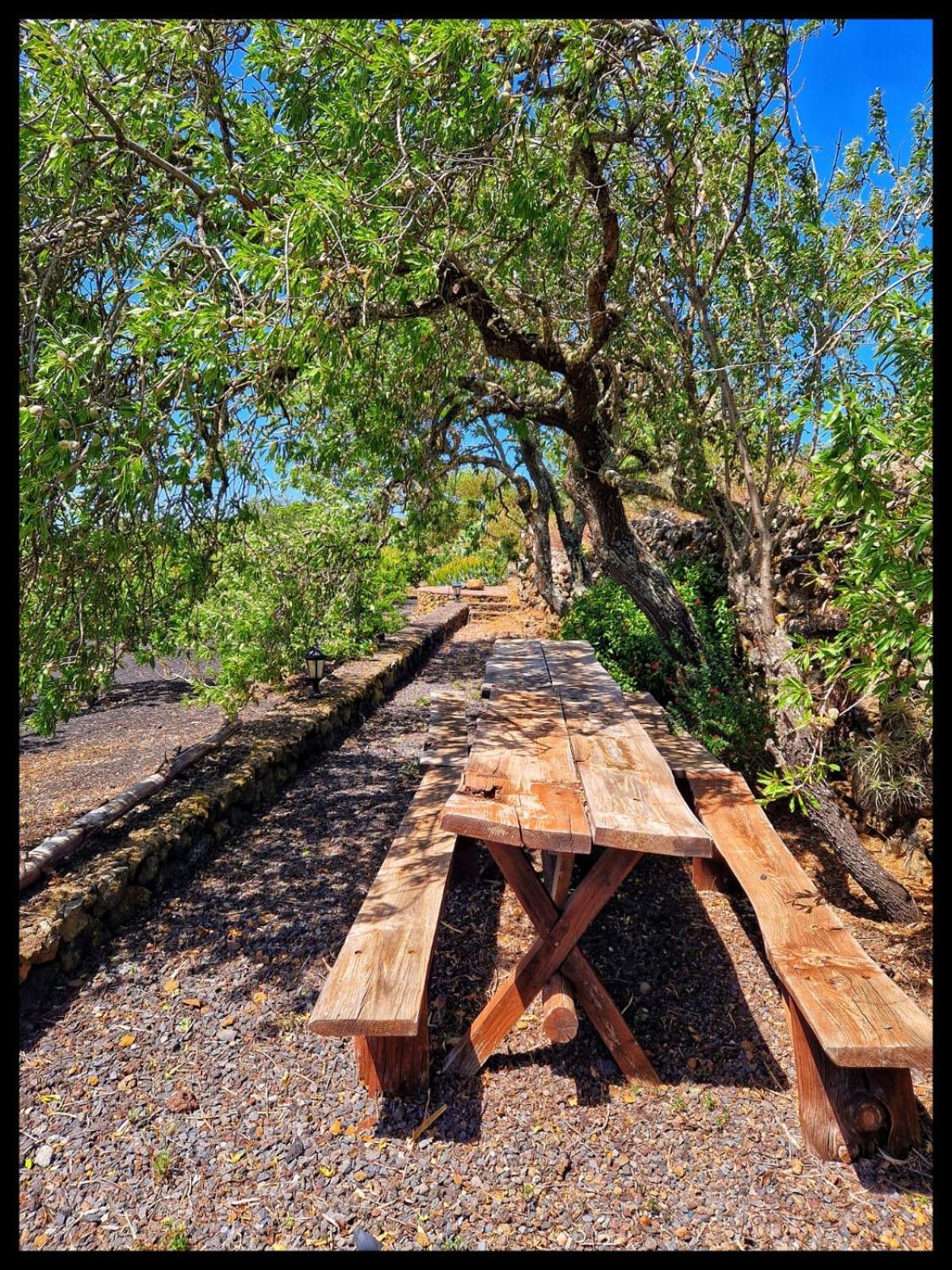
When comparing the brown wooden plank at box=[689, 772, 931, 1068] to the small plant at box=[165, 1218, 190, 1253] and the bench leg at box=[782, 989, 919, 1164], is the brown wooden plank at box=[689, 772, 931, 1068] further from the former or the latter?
the small plant at box=[165, 1218, 190, 1253]

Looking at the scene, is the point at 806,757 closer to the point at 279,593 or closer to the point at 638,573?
the point at 638,573

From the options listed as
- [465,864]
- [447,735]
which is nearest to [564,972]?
[465,864]

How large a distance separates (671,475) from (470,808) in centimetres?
409

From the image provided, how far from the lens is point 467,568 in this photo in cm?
1655

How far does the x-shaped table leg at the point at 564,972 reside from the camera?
229 centimetres

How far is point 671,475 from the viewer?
17.8 feet

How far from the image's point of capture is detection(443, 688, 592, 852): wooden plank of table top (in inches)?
80.2

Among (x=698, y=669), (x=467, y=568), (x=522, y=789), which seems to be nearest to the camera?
(x=522, y=789)

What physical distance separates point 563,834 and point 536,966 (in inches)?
26.8

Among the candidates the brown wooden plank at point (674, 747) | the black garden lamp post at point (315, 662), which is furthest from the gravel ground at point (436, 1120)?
the black garden lamp post at point (315, 662)

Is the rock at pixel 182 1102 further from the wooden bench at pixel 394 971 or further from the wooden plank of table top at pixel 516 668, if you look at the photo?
the wooden plank of table top at pixel 516 668

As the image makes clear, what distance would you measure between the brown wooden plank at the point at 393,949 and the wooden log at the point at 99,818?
1.65 meters

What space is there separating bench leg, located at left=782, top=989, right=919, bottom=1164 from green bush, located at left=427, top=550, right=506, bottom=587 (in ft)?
42.5

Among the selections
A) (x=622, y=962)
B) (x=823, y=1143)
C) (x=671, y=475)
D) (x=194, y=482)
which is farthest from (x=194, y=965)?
(x=671, y=475)
